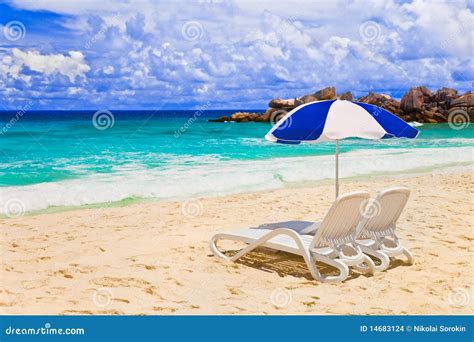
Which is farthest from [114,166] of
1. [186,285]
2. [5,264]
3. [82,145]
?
[186,285]

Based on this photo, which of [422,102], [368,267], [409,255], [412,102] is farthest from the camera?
[422,102]

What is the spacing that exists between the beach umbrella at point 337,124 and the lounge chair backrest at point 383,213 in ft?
2.16

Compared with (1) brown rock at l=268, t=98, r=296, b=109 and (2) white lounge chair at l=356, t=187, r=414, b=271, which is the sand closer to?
(2) white lounge chair at l=356, t=187, r=414, b=271

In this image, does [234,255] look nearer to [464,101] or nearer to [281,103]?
[464,101]

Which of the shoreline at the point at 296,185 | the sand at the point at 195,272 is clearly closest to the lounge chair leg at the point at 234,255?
the sand at the point at 195,272

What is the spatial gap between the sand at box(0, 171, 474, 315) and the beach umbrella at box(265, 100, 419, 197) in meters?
1.47

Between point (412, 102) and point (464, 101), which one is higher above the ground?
point (412, 102)

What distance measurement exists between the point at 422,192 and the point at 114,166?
12.0 meters

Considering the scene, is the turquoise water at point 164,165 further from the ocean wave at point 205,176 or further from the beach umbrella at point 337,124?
the beach umbrella at point 337,124

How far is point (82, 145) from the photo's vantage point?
100 feet

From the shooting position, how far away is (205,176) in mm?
16547

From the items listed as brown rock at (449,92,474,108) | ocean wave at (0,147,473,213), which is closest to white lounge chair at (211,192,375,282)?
ocean wave at (0,147,473,213)

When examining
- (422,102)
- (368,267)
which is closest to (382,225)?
(368,267)

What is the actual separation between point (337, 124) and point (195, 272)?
7.40 ft
